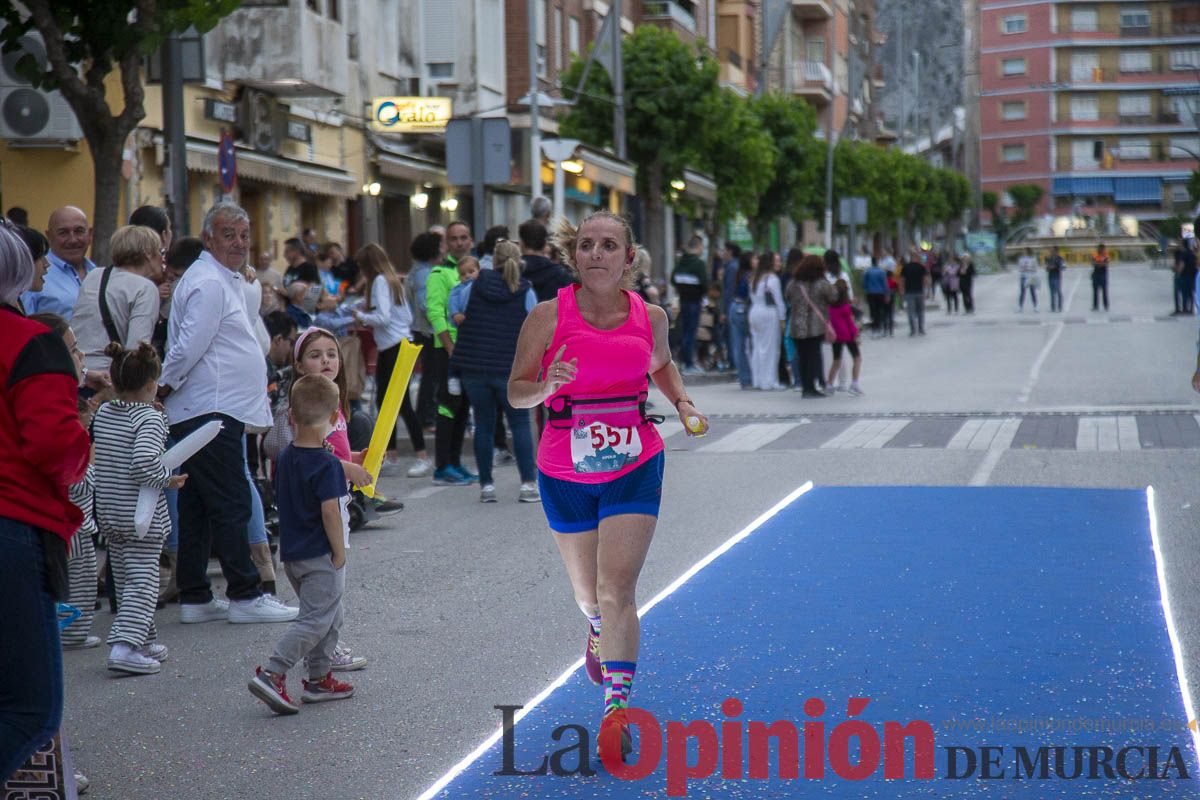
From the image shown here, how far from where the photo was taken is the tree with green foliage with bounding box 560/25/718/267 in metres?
39.4

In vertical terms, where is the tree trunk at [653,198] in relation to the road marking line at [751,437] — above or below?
above

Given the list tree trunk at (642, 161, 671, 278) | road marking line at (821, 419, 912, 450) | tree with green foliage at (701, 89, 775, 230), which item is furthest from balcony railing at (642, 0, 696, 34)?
road marking line at (821, 419, 912, 450)

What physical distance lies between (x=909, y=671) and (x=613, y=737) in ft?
5.44

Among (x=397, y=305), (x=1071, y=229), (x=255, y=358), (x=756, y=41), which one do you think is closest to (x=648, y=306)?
(x=255, y=358)

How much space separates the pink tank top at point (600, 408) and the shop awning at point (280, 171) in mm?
18145

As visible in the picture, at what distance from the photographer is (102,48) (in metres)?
13.5

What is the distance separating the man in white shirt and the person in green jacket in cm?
495

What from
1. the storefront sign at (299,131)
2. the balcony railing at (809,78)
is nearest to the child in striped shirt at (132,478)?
the storefront sign at (299,131)

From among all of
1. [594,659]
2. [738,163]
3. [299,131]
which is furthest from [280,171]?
[594,659]

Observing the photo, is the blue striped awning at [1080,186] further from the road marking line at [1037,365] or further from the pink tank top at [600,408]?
the pink tank top at [600,408]

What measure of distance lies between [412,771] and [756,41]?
6481 centimetres

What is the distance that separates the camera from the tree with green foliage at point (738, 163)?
1727 inches

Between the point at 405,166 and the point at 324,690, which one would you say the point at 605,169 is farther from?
the point at 324,690

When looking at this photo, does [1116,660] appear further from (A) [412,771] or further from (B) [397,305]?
(B) [397,305]
